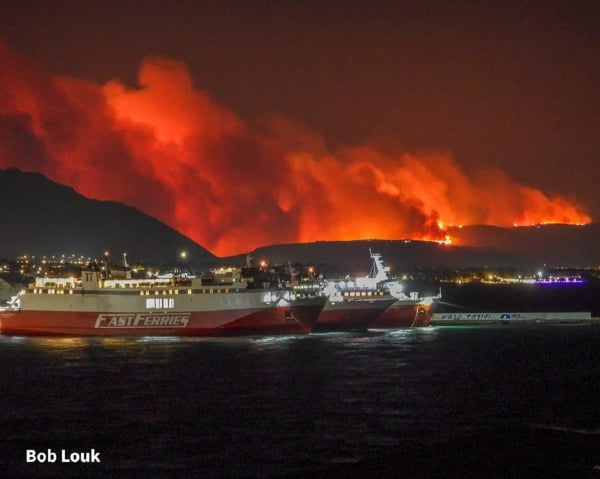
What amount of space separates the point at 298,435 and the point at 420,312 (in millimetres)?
42475

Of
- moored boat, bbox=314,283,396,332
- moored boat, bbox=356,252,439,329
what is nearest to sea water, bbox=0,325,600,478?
moored boat, bbox=314,283,396,332

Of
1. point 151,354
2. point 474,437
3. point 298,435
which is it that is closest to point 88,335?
point 151,354

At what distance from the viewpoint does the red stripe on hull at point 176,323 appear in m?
56.4

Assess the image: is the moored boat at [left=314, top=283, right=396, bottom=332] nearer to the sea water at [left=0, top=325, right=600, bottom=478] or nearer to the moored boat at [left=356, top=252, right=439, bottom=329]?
the moored boat at [left=356, top=252, right=439, bottom=329]

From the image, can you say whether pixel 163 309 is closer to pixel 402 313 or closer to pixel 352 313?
pixel 352 313

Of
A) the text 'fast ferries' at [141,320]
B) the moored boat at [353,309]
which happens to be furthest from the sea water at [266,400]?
the moored boat at [353,309]

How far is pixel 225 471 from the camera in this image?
62.7 ft

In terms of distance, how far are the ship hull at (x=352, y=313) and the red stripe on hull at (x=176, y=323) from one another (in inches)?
143

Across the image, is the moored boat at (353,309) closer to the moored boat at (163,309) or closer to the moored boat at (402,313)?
the moored boat at (402,313)

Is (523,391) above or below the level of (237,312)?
below

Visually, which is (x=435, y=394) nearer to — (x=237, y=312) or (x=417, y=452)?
(x=417, y=452)

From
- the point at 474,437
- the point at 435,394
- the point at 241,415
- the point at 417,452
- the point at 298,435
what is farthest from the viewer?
the point at 435,394

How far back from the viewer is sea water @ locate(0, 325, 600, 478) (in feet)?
68.5

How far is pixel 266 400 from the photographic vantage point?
29531 millimetres
